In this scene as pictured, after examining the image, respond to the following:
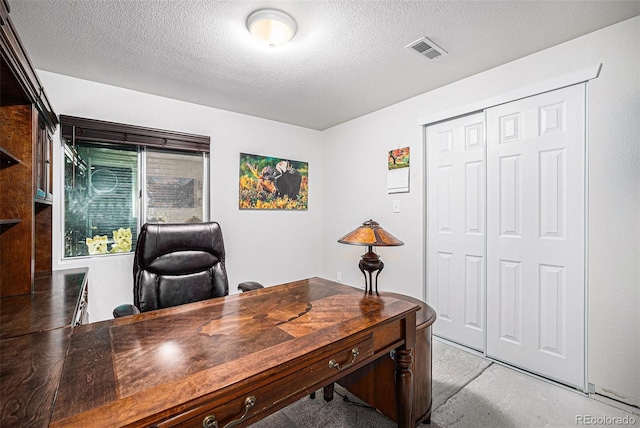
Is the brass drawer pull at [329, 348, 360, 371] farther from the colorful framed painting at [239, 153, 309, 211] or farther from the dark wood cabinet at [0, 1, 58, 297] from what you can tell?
the colorful framed painting at [239, 153, 309, 211]

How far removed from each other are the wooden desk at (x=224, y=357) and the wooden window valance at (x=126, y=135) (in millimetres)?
2083

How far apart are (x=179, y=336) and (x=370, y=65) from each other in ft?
7.47

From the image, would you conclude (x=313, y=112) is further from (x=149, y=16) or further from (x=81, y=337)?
(x=81, y=337)

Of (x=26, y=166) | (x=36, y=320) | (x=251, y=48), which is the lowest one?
(x=36, y=320)

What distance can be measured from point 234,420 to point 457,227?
2.47 m

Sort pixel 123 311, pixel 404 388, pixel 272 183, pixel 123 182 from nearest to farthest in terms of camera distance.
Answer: pixel 404 388 → pixel 123 311 → pixel 123 182 → pixel 272 183

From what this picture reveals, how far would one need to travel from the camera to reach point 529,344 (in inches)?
88.7

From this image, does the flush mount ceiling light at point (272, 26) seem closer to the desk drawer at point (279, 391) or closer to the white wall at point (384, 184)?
the white wall at point (384, 184)

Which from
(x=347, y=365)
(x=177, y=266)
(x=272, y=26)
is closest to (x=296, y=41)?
(x=272, y=26)

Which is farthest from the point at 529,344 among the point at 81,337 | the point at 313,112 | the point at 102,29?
the point at 102,29

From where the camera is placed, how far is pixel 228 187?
337cm

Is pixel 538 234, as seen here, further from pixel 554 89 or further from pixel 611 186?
pixel 554 89

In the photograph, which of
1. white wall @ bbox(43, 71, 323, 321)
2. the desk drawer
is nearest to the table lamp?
the desk drawer

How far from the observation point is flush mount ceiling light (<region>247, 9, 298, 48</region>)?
1.72 meters
